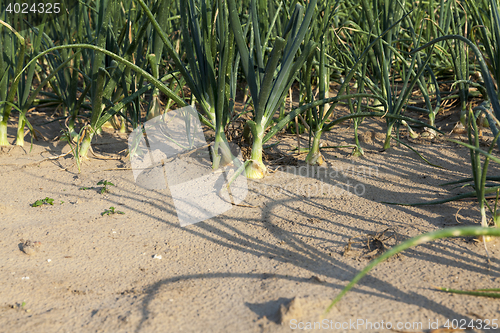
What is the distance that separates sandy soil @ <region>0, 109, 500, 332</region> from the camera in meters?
0.82

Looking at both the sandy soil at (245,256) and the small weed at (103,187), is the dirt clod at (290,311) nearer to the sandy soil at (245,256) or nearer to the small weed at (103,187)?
the sandy soil at (245,256)

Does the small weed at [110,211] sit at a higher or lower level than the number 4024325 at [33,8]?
lower

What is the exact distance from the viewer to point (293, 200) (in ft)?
4.35

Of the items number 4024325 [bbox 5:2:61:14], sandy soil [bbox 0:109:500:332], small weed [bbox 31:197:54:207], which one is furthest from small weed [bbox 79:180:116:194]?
number 4024325 [bbox 5:2:61:14]

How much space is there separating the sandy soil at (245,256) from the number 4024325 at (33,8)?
799mm

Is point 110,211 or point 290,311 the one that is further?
point 110,211

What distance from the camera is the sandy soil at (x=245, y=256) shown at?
816 mm

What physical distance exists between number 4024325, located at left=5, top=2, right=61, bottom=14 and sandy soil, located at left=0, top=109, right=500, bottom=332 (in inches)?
31.4

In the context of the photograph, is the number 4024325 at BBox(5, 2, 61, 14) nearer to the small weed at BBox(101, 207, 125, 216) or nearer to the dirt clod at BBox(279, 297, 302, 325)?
the small weed at BBox(101, 207, 125, 216)

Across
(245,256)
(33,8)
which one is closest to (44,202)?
(245,256)

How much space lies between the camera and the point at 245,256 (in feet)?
3.43

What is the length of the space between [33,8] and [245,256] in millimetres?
3029

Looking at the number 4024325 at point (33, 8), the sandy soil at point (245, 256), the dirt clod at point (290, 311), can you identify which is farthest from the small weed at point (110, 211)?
the number 4024325 at point (33, 8)

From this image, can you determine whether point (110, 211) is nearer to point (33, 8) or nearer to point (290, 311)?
point (290, 311)
